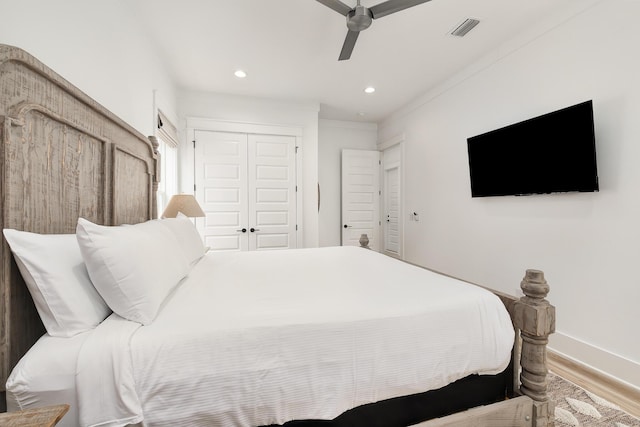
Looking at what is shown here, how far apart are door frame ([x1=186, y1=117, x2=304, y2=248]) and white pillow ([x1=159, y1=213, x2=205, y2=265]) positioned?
1680 millimetres

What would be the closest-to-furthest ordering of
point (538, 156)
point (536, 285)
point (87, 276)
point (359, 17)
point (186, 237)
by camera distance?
1. point (87, 276)
2. point (536, 285)
3. point (359, 17)
4. point (186, 237)
5. point (538, 156)

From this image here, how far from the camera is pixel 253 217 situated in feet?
13.0

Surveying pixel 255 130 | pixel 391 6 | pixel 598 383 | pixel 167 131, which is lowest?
pixel 598 383

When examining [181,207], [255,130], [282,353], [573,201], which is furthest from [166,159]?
[573,201]

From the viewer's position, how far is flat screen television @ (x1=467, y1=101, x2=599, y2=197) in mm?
1944

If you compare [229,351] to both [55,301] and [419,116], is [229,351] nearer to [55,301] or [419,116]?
[55,301]

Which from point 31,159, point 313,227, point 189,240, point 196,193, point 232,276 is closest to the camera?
point 31,159

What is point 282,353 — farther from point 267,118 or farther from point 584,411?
point 267,118

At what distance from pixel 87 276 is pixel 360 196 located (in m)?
4.32

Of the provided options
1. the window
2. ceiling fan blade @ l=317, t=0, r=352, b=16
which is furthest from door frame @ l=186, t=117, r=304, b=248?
ceiling fan blade @ l=317, t=0, r=352, b=16

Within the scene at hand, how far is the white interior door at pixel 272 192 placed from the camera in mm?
3957

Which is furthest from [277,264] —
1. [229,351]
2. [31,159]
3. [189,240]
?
[31,159]

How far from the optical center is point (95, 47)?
64.2 inches

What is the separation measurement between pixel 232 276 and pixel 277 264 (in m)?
0.42
